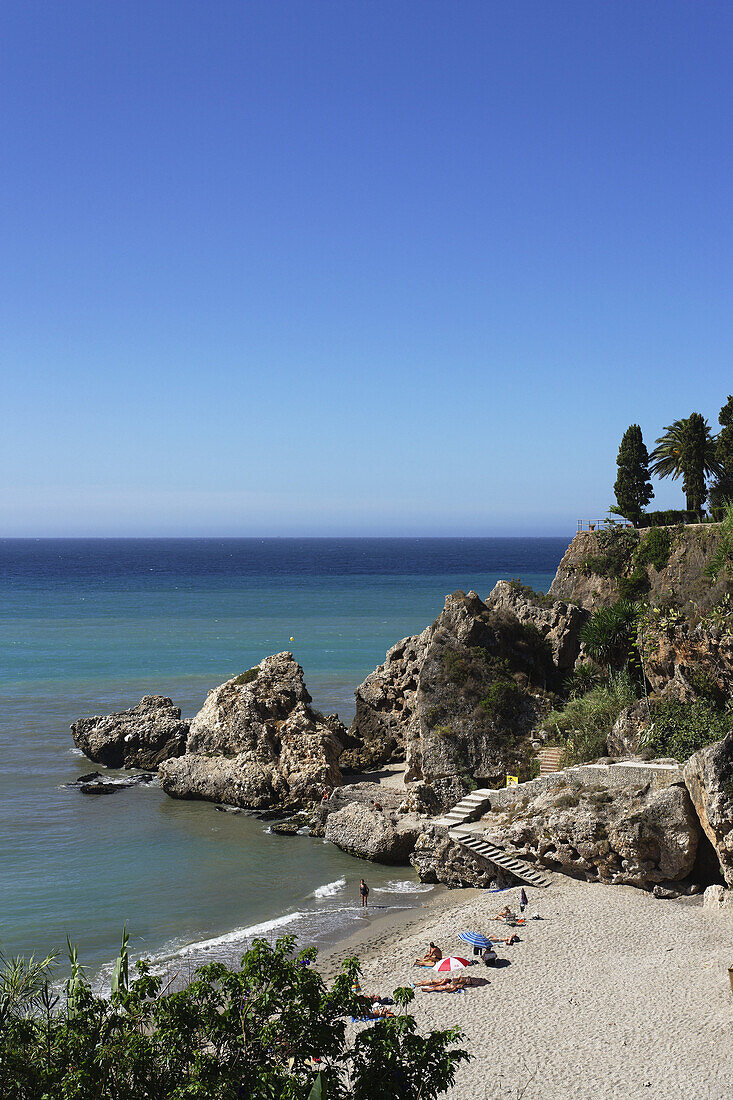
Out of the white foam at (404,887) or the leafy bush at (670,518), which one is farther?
the leafy bush at (670,518)

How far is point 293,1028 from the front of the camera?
11570 mm

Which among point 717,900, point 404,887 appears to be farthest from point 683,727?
point 404,887

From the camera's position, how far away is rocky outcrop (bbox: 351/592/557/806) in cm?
3416

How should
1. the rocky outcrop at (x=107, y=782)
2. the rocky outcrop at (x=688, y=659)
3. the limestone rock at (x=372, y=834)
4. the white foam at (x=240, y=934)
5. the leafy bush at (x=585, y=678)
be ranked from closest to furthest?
1. the white foam at (x=240, y=934)
2. the rocky outcrop at (x=688, y=659)
3. the limestone rock at (x=372, y=834)
4. the leafy bush at (x=585, y=678)
5. the rocky outcrop at (x=107, y=782)

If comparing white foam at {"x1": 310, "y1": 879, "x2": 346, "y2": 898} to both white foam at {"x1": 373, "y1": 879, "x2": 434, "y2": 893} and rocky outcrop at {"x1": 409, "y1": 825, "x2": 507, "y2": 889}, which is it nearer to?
white foam at {"x1": 373, "y1": 879, "x2": 434, "y2": 893}

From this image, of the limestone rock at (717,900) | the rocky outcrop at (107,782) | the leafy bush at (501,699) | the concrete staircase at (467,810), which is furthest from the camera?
the rocky outcrop at (107,782)

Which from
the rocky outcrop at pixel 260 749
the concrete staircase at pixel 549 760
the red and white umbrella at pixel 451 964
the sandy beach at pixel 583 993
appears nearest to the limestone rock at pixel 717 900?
the sandy beach at pixel 583 993

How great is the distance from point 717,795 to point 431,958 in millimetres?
9660

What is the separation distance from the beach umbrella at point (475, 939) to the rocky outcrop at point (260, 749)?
14.9 metres

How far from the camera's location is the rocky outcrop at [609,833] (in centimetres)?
2586

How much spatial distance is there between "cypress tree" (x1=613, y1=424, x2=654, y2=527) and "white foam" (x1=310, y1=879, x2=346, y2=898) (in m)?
25.4

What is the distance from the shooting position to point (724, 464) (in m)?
44.0

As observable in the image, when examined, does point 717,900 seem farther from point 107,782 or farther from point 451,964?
point 107,782

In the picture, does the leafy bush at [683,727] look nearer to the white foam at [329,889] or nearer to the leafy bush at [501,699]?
the leafy bush at [501,699]
